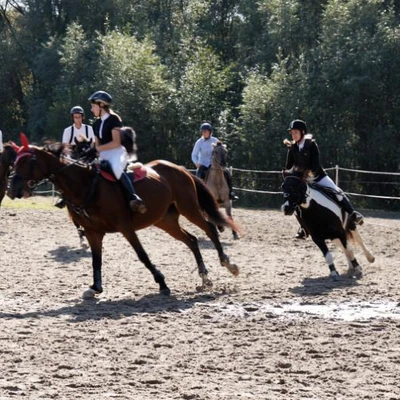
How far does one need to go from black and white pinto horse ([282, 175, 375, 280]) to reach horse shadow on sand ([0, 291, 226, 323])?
1.97m

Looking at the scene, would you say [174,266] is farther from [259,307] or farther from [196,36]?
[196,36]

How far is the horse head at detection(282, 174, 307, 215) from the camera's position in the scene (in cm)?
1179

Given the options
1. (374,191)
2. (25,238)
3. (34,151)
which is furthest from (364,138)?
(34,151)

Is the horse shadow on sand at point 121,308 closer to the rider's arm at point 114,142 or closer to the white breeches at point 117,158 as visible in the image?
the white breeches at point 117,158

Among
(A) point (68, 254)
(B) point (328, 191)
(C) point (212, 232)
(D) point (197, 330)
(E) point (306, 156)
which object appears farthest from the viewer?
(A) point (68, 254)

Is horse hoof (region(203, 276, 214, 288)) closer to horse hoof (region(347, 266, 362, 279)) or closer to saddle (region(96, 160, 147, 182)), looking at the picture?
saddle (region(96, 160, 147, 182))

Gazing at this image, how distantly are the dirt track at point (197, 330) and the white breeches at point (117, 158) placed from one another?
150 cm

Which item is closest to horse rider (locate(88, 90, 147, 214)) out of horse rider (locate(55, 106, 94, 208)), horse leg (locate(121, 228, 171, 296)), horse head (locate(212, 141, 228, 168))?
horse leg (locate(121, 228, 171, 296))

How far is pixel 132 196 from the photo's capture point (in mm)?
10523

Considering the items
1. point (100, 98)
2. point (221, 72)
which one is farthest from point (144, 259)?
point (221, 72)

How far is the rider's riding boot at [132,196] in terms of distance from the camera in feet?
34.3

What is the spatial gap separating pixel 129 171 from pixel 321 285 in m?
2.85

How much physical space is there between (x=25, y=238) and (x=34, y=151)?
7136 mm

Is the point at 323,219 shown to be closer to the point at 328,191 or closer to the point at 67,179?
the point at 328,191
